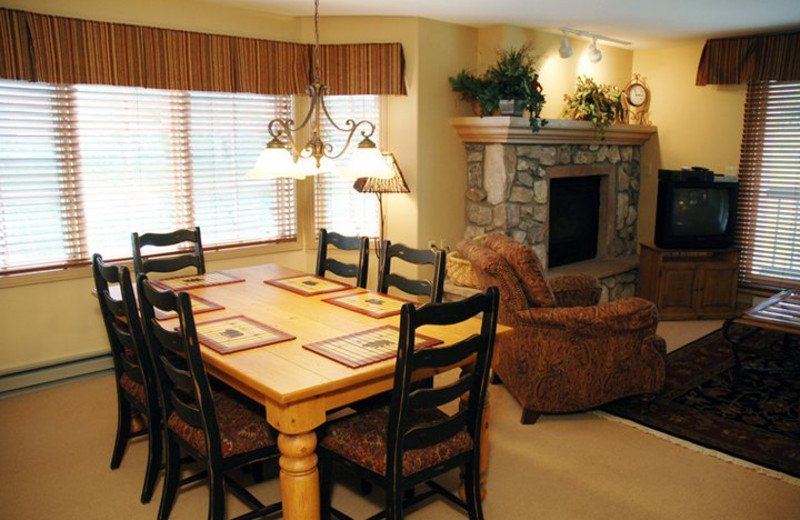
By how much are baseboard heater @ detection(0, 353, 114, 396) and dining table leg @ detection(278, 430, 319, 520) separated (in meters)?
2.64

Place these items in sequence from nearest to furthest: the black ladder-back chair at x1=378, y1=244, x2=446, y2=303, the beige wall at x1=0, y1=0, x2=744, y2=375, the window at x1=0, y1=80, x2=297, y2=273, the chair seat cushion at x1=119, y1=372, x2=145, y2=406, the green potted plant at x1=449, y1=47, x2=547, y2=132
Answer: the chair seat cushion at x1=119, y1=372, x2=145, y2=406 < the black ladder-back chair at x1=378, y1=244, x2=446, y2=303 < the window at x1=0, y1=80, x2=297, y2=273 < the beige wall at x1=0, y1=0, x2=744, y2=375 < the green potted plant at x1=449, y1=47, x2=547, y2=132

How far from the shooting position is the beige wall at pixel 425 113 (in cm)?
406

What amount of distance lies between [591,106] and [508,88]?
114cm

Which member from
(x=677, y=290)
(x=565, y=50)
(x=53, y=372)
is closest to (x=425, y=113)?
(x=565, y=50)

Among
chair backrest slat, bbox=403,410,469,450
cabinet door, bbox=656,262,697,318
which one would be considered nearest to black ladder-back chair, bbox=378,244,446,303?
chair backrest slat, bbox=403,410,469,450

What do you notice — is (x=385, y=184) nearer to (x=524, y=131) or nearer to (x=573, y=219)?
(x=524, y=131)

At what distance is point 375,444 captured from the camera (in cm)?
231

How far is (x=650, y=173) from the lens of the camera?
6.56m

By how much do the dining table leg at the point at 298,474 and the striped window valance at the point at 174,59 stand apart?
2.91 meters

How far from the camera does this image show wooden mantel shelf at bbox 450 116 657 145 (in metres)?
4.97

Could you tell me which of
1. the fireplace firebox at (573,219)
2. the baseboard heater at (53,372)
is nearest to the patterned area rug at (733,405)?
the fireplace firebox at (573,219)

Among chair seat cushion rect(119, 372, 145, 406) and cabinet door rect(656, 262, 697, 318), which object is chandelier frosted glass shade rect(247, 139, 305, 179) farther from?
cabinet door rect(656, 262, 697, 318)

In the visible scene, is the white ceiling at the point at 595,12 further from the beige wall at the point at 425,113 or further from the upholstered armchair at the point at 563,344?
the upholstered armchair at the point at 563,344

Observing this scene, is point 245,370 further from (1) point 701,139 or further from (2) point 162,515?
(1) point 701,139
